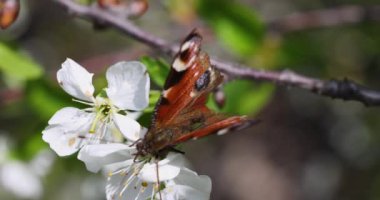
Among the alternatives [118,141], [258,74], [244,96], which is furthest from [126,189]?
[244,96]

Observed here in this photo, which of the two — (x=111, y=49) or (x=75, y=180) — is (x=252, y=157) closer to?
(x=111, y=49)

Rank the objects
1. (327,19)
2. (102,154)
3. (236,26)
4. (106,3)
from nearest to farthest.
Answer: (102,154), (106,3), (236,26), (327,19)

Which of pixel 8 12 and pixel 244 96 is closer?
pixel 8 12

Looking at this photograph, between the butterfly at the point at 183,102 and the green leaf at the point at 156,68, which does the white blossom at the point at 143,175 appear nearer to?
the butterfly at the point at 183,102

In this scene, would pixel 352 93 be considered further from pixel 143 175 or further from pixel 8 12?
pixel 8 12

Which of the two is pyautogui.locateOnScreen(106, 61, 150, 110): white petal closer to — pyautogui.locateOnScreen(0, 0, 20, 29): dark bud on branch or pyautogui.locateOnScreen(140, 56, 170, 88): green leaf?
pyautogui.locateOnScreen(140, 56, 170, 88): green leaf

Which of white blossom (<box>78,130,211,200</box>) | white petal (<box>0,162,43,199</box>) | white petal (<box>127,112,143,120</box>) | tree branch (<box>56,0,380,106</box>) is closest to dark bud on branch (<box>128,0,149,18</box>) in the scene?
tree branch (<box>56,0,380,106</box>)

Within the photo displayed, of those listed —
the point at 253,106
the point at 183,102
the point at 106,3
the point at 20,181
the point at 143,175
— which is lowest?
the point at 20,181

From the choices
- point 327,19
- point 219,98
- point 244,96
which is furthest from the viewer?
point 327,19
